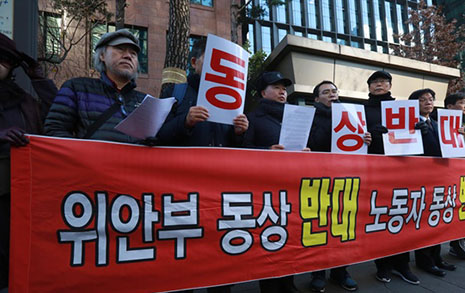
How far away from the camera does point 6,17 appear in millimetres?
2959

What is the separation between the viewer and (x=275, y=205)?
87.4 inches

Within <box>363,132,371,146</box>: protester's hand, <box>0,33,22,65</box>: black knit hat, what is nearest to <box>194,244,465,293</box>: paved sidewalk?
<box>363,132,371,146</box>: protester's hand

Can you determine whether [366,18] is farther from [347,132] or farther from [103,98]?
[103,98]

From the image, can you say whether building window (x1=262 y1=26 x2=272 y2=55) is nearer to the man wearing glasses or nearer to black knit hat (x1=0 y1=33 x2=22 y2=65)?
the man wearing glasses

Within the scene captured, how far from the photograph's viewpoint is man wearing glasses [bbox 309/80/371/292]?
8.76 ft

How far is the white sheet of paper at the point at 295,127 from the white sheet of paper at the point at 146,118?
1.04 m

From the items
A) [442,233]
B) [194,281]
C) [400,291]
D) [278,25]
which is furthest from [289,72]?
[278,25]

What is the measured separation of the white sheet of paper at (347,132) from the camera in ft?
9.00

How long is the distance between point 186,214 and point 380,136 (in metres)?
2.12

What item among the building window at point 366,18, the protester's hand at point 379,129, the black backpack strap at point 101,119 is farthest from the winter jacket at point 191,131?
the building window at point 366,18

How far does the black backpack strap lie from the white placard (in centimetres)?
192

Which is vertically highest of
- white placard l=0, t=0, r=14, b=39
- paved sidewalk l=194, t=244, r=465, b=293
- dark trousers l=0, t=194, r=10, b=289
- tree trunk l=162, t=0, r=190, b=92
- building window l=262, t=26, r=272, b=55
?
building window l=262, t=26, r=272, b=55

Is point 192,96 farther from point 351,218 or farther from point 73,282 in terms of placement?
point 351,218

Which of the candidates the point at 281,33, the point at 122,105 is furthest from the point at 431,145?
the point at 281,33
